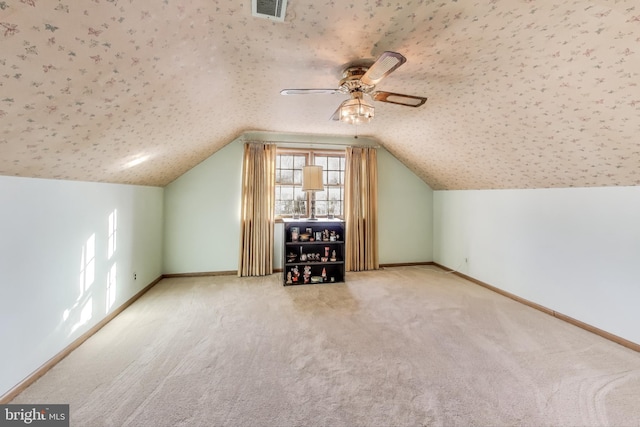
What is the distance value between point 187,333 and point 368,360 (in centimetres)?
176

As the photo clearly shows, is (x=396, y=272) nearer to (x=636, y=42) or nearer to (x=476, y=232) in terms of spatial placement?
(x=476, y=232)

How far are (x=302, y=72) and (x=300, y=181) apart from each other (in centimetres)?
258

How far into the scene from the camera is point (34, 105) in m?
1.30

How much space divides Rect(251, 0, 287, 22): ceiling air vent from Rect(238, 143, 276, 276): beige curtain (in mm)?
2848

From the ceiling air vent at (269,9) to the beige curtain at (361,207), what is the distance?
125 inches

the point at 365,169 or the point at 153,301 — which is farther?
the point at 365,169

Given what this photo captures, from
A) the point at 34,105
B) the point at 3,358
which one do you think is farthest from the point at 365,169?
the point at 3,358

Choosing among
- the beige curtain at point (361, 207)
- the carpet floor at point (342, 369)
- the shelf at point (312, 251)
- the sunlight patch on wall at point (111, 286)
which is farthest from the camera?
the beige curtain at point (361, 207)

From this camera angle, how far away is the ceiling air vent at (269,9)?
138cm

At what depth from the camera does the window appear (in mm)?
4578

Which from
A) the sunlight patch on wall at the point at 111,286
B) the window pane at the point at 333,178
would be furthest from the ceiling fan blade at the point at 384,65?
the sunlight patch on wall at the point at 111,286

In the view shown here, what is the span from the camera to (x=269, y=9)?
56.1 inches

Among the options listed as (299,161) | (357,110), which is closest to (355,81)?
(357,110)

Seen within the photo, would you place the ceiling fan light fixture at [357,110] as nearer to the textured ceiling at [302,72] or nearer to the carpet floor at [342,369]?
the textured ceiling at [302,72]
